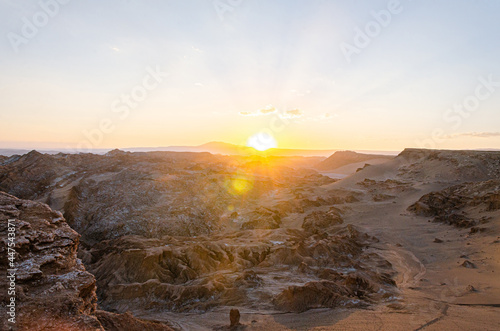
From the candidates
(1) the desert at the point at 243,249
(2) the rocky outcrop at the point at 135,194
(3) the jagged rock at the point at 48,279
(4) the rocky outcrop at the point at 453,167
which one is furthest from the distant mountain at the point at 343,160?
(3) the jagged rock at the point at 48,279

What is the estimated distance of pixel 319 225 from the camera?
1642cm

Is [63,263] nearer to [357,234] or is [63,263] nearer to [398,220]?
[357,234]

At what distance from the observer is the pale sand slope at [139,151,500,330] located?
6.36 metres

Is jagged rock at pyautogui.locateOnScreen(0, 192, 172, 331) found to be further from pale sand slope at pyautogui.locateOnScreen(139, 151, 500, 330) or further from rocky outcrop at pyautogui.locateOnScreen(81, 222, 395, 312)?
rocky outcrop at pyautogui.locateOnScreen(81, 222, 395, 312)

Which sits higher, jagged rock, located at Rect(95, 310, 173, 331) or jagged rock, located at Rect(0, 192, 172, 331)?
jagged rock, located at Rect(0, 192, 172, 331)

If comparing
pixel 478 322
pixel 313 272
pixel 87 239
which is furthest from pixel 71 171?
pixel 478 322

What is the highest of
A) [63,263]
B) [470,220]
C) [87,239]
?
[63,263]

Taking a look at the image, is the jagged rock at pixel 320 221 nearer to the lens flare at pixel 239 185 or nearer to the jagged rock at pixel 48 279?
the lens flare at pixel 239 185

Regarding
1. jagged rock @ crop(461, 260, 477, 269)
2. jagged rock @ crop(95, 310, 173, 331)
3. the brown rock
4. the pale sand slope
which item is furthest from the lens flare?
jagged rock @ crop(95, 310, 173, 331)

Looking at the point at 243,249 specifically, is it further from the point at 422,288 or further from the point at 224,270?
the point at 422,288

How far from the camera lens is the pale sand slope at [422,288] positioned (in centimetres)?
636

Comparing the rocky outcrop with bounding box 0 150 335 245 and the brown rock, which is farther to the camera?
the rocky outcrop with bounding box 0 150 335 245

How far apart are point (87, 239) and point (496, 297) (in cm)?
1630

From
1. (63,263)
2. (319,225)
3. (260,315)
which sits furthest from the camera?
(319,225)
